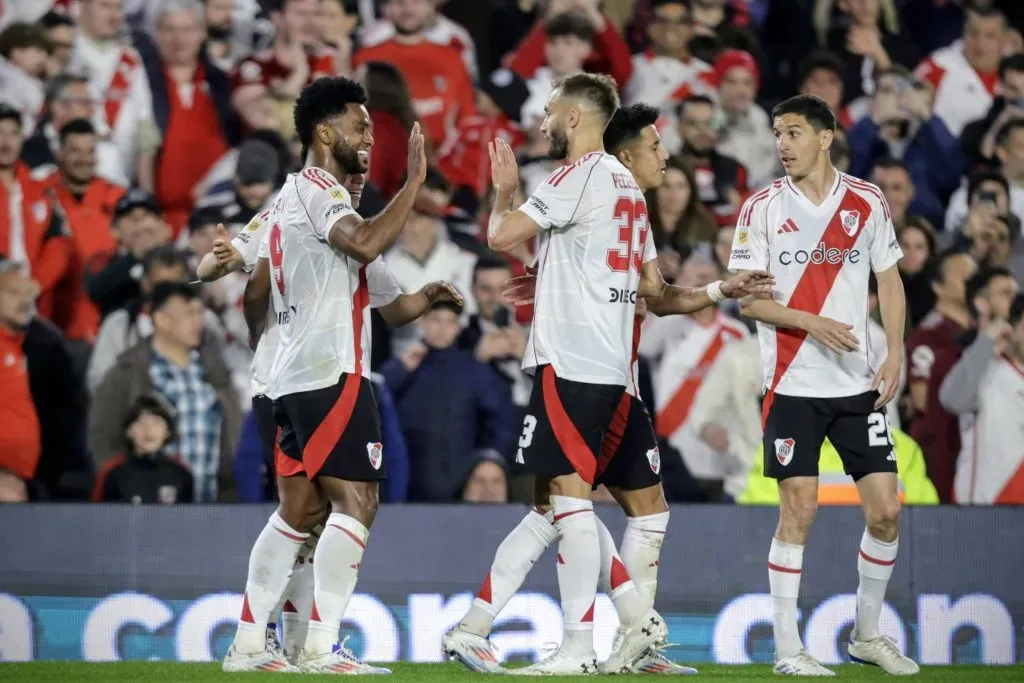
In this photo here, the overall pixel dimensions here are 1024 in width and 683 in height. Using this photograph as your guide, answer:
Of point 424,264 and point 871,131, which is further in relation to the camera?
point 871,131

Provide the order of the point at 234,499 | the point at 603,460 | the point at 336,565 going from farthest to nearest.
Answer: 1. the point at 234,499
2. the point at 603,460
3. the point at 336,565

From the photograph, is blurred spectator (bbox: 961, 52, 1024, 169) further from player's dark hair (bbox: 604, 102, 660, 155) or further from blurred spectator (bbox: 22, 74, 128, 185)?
blurred spectator (bbox: 22, 74, 128, 185)

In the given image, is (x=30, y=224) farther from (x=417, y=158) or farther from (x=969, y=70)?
(x=969, y=70)

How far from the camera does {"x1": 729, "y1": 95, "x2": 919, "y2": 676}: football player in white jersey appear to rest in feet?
19.1

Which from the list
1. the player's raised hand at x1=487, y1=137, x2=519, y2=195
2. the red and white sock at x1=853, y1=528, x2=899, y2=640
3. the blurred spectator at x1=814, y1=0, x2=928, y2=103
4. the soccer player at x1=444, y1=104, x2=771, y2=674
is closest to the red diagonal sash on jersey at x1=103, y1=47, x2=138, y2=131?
the blurred spectator at x1=814, y1=0, x2=928, y2=103

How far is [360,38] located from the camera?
11344 millimetres

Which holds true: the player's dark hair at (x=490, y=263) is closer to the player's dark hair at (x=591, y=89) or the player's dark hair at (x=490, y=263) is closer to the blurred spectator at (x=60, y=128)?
the blurred spectator at (x=60, y=128)

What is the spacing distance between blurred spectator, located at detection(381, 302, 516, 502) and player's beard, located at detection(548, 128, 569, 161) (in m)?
3.63

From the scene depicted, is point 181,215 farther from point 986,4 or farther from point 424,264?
point 986,4

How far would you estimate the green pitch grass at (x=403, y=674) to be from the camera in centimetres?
534

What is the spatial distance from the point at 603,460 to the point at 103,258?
5.48 m

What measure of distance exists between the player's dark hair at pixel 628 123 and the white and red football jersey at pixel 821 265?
25.6 inches

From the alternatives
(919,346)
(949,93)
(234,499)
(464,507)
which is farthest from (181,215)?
(949,93)

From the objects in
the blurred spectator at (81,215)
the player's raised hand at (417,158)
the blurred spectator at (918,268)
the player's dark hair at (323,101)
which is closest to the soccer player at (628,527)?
the player's raised hand at (417,158)
